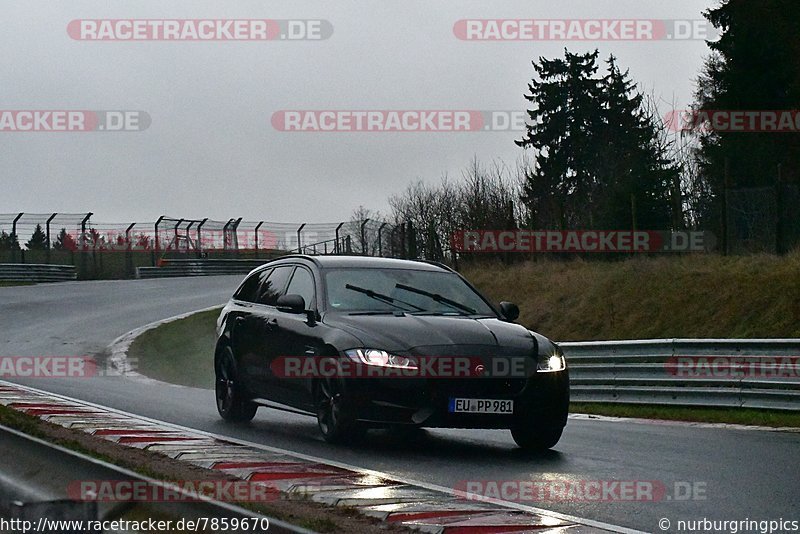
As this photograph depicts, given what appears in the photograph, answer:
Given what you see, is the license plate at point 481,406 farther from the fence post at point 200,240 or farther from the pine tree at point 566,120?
the pine tree at point 566,120

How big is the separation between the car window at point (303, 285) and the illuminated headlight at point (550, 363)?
2191mm

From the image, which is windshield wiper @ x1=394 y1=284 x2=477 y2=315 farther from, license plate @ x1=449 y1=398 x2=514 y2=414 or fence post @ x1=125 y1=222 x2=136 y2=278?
fence post @ x1=125 y1=222 x2=136 y2=278

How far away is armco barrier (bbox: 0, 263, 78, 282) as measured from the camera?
42.1 meters

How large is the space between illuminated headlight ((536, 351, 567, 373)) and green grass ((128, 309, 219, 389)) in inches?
452

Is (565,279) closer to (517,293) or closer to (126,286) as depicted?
(517,293)

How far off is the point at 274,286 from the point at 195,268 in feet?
127

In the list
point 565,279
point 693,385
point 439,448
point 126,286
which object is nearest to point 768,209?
point 565,279

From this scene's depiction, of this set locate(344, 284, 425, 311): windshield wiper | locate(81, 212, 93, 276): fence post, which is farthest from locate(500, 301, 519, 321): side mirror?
locate(81, 212, 93, 276): fence post

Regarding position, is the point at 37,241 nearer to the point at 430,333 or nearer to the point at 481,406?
the point at 430,333

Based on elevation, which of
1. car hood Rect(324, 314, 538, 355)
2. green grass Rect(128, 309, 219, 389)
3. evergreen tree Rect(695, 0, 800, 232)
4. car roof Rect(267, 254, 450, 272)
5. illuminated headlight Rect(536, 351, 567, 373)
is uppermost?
evergreen tree Rect(695, 0, 800, 232)

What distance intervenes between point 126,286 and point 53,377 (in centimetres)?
2112

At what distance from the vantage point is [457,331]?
8.93m

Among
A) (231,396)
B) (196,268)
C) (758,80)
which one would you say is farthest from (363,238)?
(231,396)

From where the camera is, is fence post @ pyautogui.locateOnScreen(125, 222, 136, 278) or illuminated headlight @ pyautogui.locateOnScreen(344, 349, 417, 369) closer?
illuminated headlight @ pyautogui.locateOnScreen(344, 349, 417, 369)
